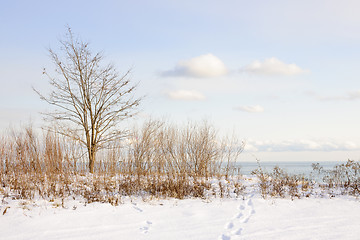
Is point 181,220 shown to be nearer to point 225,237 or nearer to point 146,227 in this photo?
point 146,227

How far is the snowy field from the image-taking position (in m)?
5.30

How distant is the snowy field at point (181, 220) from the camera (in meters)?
5.30

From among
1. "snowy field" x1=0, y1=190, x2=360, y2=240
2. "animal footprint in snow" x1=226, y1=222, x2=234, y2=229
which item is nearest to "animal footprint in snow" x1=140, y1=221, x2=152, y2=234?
"snowy field" x1=0, y1=190, x2=360, y2=240

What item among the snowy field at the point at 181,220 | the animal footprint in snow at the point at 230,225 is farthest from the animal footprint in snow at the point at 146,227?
the animal footprint in snow at the point at 230,225

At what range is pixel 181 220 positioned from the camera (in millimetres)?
6105

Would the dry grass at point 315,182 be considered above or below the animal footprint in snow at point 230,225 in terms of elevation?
above

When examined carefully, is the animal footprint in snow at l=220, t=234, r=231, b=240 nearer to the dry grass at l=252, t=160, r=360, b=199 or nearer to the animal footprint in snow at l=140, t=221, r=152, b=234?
the animal footprint in snow at l=140, t=221, r=152, b=234

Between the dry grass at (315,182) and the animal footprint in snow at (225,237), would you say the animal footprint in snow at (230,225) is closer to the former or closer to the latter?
the animal footprint in snow at (225,237)

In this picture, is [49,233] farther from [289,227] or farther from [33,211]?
[289,227]

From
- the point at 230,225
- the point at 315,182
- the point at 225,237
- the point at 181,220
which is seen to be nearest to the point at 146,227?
the point at 181,220

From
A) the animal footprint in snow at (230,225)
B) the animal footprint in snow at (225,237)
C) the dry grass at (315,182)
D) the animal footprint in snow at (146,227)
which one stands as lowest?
the animal footprint in snow at (225,237)

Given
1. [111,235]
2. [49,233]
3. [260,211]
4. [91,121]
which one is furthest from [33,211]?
[91,121]

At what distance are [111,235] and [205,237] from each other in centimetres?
160

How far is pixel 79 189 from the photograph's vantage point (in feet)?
26.8
